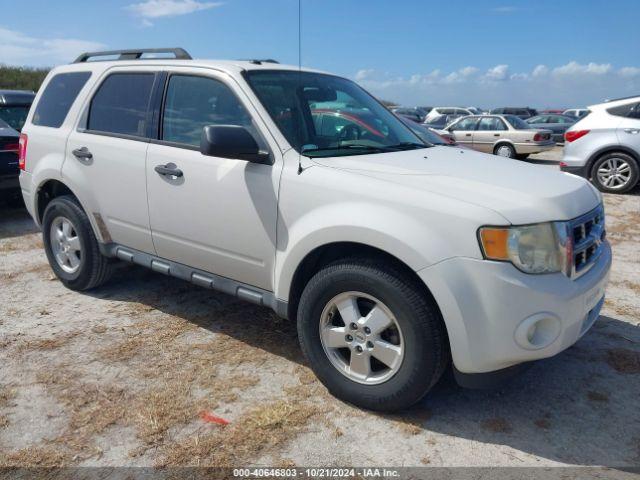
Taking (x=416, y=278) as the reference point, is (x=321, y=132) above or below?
above

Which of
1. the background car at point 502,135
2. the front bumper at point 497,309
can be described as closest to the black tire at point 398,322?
the front bumper at point 497,309

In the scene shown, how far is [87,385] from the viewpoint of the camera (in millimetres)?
3264

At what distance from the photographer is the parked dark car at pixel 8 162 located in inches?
278

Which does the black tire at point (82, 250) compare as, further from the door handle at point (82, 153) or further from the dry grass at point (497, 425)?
the dry grass at point (497, 425)

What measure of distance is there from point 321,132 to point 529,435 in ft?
6.80

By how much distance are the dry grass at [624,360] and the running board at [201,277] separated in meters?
2.12

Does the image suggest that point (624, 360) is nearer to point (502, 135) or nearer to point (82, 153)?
point (82, 153)

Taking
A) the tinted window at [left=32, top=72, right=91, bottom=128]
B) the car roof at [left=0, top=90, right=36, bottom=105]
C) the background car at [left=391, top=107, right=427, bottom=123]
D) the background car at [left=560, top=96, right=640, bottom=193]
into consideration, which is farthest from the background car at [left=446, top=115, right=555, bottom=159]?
the tinted window at [left=32, top=72, right=91, bottom=128]

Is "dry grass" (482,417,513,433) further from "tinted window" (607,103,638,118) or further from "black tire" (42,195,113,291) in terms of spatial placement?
"tinted window" (607,103,638,118)

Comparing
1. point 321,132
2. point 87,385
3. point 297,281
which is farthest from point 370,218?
point 87,385

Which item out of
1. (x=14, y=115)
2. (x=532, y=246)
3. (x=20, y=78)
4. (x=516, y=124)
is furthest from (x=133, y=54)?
(x=20, y=78)

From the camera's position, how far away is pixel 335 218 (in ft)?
9.47

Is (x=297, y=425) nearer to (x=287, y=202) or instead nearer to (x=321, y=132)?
(x=287, y=202)

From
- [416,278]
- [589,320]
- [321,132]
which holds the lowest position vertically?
[589,320]
